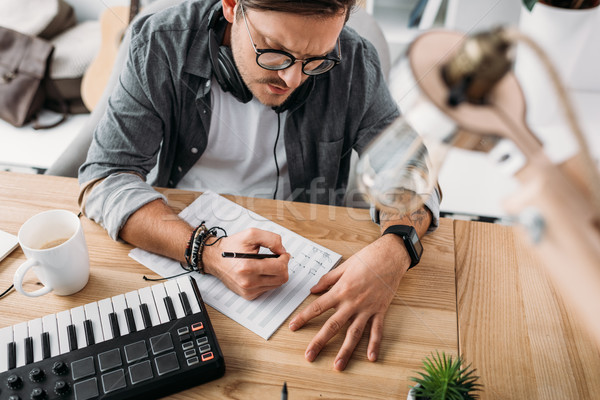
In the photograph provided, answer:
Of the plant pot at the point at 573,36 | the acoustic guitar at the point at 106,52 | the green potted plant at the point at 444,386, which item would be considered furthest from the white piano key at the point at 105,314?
the acoustic guitar at the point at 106,52

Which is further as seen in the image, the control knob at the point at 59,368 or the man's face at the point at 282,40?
the man's face at the point at 282,40

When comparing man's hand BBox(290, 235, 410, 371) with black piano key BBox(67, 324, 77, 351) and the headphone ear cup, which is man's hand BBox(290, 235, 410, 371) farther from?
the headphone ear cup

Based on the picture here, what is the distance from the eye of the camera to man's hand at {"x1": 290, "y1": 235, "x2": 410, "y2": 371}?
0.72 meters

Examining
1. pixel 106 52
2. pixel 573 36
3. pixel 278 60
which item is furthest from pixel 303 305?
pixel 106 52

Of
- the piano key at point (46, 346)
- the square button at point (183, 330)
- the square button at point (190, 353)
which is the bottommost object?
the piano key at point (46, 346)

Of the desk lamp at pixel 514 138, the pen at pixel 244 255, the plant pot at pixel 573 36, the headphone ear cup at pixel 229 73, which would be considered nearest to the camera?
the desk lamp at pixel 514 138

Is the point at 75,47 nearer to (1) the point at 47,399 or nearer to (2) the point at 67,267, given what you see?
(2) the point at 67,267

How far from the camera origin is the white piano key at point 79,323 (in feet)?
2.23

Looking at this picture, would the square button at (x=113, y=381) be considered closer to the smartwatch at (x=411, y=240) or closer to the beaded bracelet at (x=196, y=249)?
the beaded bracelet at (x=196, y=249)

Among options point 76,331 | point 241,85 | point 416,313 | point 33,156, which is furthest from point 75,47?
point 416,313

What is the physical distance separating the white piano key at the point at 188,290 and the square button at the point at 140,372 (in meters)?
0.11

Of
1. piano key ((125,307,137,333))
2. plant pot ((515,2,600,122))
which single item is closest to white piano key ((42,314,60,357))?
piano key ((125,307,137,333))

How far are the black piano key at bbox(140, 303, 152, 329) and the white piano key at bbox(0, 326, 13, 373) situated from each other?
20cm

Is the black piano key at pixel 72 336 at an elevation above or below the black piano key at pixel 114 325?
below
